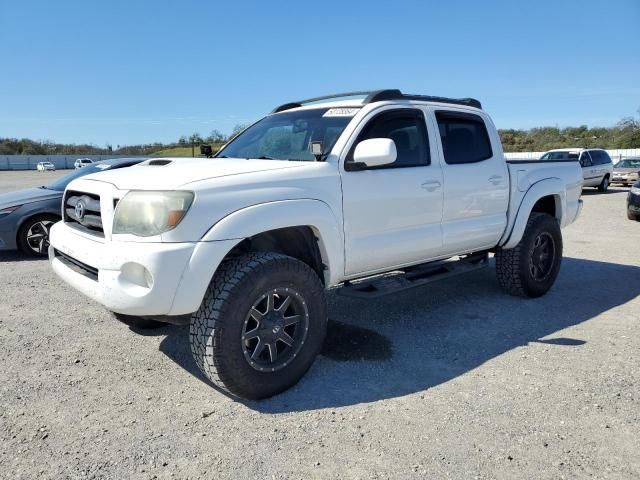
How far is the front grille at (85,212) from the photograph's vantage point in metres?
3.27

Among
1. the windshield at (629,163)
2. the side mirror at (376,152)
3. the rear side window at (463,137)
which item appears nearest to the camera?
the side mirror at (376,152)

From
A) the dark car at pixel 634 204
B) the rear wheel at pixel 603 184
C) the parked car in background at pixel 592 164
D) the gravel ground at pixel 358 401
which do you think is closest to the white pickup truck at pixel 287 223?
the gravel ground at pixel 358 401

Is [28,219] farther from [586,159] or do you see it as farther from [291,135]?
[586,159]

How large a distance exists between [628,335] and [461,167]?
201 centimetres

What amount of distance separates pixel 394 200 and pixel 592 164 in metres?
18.9

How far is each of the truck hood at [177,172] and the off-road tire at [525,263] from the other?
2842 millimetres

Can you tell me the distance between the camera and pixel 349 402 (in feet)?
10.2

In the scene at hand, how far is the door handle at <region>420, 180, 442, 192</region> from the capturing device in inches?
159

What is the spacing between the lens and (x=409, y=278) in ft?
14.1

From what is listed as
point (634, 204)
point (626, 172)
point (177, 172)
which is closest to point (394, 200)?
A: point (177, 172)

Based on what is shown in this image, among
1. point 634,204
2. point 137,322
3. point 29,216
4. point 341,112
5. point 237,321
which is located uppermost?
point 341,112

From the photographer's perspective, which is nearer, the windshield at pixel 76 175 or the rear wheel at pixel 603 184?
the windshield at pixel 76 175

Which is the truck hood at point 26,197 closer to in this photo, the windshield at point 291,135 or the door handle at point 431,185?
the windshield at point 291,135

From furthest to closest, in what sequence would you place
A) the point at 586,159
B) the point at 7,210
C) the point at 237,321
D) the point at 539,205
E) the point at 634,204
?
1. the point at 586,159
2. the point at 634,204
3. the point at 7,210
4. the point at 539,205
5. the point at 237,321
